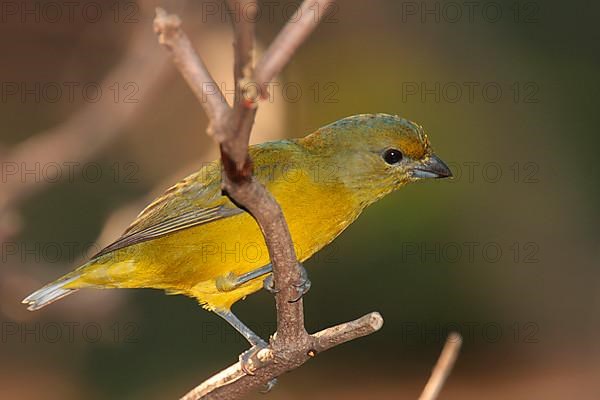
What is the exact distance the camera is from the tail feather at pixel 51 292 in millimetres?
4281

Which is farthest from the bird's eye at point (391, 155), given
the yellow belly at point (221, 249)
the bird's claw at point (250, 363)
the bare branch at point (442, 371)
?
the bare branch at point (442, 371)

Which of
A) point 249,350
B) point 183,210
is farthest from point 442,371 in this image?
point 183,210

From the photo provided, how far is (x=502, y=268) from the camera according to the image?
831 centimetres

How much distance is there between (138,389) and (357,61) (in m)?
3.66

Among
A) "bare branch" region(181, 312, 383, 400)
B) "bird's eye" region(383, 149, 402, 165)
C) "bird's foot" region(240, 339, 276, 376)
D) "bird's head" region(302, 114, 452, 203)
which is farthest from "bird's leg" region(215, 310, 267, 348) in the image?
"bird's eye" region(383, 149, 402, 165)

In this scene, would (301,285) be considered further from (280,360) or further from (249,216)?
(249,216)

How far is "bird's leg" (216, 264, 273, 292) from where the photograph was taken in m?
3.88

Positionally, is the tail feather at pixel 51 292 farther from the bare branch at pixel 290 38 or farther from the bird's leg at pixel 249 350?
the bare branch at pixel 290 38

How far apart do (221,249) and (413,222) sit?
3906 mm

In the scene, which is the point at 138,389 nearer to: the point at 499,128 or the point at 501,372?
→ the point at 501,372

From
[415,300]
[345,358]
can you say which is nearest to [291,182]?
[415,300]

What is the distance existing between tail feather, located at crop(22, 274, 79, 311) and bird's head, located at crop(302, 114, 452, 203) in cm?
134

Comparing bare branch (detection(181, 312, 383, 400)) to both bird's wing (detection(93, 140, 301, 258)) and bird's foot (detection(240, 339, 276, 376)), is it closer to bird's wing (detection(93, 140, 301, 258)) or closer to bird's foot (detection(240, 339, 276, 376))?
bird's foot (detection(240, 339, 276, 376))

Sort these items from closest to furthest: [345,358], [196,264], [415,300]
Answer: [196,264], [415,300], [345,358]
